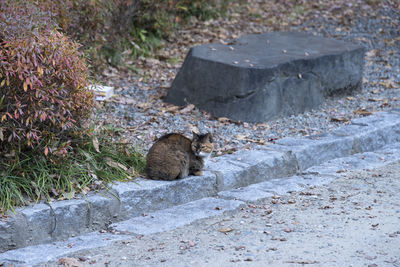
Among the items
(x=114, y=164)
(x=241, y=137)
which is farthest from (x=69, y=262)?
(x=241, y=137)

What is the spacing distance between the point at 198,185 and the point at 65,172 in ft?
4.06

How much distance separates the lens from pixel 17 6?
5012mm

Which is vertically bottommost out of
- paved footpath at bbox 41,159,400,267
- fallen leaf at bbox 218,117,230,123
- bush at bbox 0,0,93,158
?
paved footpath at bbox 41,159,400,267

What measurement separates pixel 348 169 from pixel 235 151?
4.06 ft

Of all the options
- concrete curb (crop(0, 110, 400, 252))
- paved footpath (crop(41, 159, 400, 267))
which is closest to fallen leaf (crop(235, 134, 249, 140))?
concrete curb (crop(0, 110, 400, 252))

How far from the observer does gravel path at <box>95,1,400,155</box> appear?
648 centimetres

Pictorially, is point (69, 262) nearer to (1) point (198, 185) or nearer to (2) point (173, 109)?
(1) point (198, 185)

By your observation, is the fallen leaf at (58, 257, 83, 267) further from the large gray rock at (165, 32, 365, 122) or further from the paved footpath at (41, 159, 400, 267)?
the large gray rock at (165, 32, 365, 122)

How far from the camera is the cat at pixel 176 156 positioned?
16.0ft

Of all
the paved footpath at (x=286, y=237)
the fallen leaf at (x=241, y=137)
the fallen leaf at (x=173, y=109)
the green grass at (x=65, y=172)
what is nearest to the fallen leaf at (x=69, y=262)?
the paved footpath at (x=286, y=237)

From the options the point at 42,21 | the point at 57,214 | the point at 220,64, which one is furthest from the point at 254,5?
the point at 57,214

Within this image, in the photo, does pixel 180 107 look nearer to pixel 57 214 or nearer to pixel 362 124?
pixel 362 124

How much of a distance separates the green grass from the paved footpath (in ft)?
1.90

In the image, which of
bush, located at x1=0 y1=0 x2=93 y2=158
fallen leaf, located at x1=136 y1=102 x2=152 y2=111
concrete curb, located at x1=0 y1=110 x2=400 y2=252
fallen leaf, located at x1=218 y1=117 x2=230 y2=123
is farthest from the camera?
fallen leaf, located at x1=136 y1=102 x2=152 y2=111
